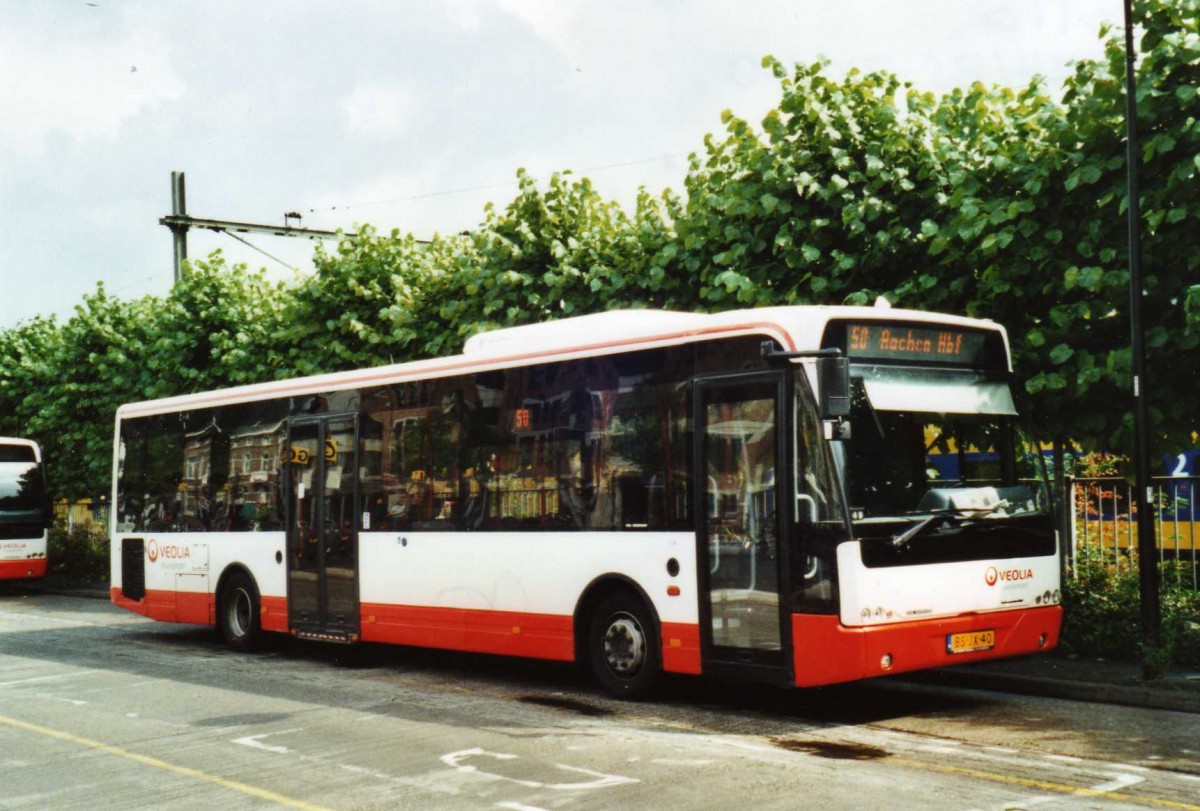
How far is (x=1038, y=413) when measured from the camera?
1331cm

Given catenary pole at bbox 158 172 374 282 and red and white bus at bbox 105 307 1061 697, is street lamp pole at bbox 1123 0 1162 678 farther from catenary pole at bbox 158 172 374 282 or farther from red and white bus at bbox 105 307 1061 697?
catenary pole at bbox 158 172 374 282

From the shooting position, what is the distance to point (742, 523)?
10.5 m

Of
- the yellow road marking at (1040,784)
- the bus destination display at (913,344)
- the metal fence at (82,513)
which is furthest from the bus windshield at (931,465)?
the metal fence at (82,513)

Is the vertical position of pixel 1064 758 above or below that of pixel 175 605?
below

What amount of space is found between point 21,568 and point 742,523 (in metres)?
23.6

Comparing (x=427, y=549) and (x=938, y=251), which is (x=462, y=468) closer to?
(x=427, y=549)

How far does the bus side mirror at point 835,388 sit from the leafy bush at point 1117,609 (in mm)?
4370

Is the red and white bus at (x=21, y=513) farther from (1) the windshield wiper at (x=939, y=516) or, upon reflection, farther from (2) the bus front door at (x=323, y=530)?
(1) the windshield wiper at (x=939, y=516)

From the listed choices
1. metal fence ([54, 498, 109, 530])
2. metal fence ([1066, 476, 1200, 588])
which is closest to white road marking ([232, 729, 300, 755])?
metal fence ([1066, 476, 1200, 588])

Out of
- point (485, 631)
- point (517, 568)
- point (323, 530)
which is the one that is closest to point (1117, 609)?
point (517, 568)

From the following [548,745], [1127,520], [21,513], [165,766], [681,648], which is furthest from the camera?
[21,513]

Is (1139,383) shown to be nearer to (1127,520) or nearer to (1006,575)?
(1006,575)

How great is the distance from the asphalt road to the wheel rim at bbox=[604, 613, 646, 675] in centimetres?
35

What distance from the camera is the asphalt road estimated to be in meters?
7.73
